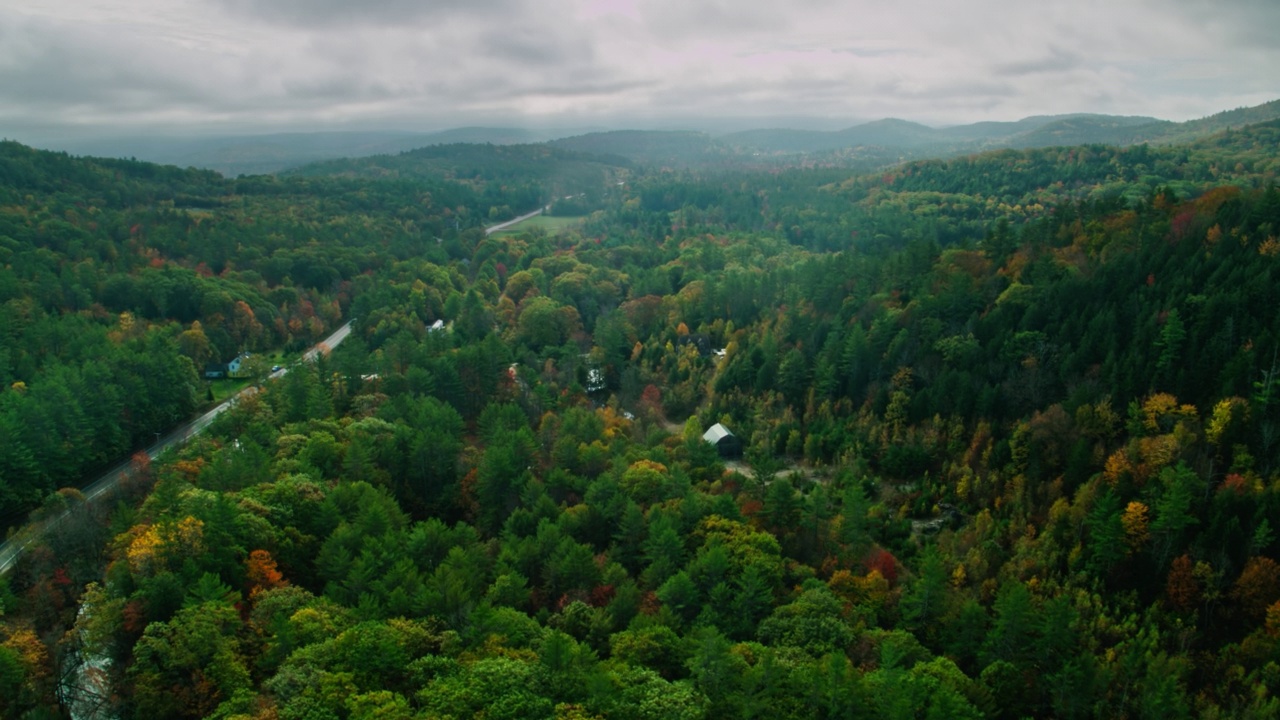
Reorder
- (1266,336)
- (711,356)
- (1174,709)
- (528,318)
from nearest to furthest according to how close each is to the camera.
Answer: (1174,709), (1266,336), (711,356), (528,318)

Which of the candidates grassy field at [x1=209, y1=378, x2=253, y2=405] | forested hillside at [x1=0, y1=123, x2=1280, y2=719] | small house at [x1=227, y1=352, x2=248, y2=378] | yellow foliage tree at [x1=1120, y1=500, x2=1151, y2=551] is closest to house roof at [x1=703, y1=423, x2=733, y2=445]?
forested hillside at [x1=0, y1=123, x2=1280, y2=719]

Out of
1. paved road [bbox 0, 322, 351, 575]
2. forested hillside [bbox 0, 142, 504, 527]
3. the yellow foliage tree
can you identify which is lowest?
paved road [bbox 0, 322, 351, 575]

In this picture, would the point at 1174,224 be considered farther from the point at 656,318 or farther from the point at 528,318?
the point at 528,318

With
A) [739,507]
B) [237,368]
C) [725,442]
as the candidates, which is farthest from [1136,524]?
[237,368]

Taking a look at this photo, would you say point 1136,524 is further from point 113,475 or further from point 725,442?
point 113,475

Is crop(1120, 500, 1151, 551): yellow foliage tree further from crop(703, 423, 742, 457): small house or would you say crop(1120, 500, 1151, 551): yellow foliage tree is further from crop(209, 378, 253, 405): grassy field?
crop(209, 378, 253, 405): grassy field

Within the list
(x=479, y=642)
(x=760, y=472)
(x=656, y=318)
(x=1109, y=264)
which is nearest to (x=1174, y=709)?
(x=760, y=472)

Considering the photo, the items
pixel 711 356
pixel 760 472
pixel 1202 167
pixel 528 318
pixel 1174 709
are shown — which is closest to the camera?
pixel 1174 709
